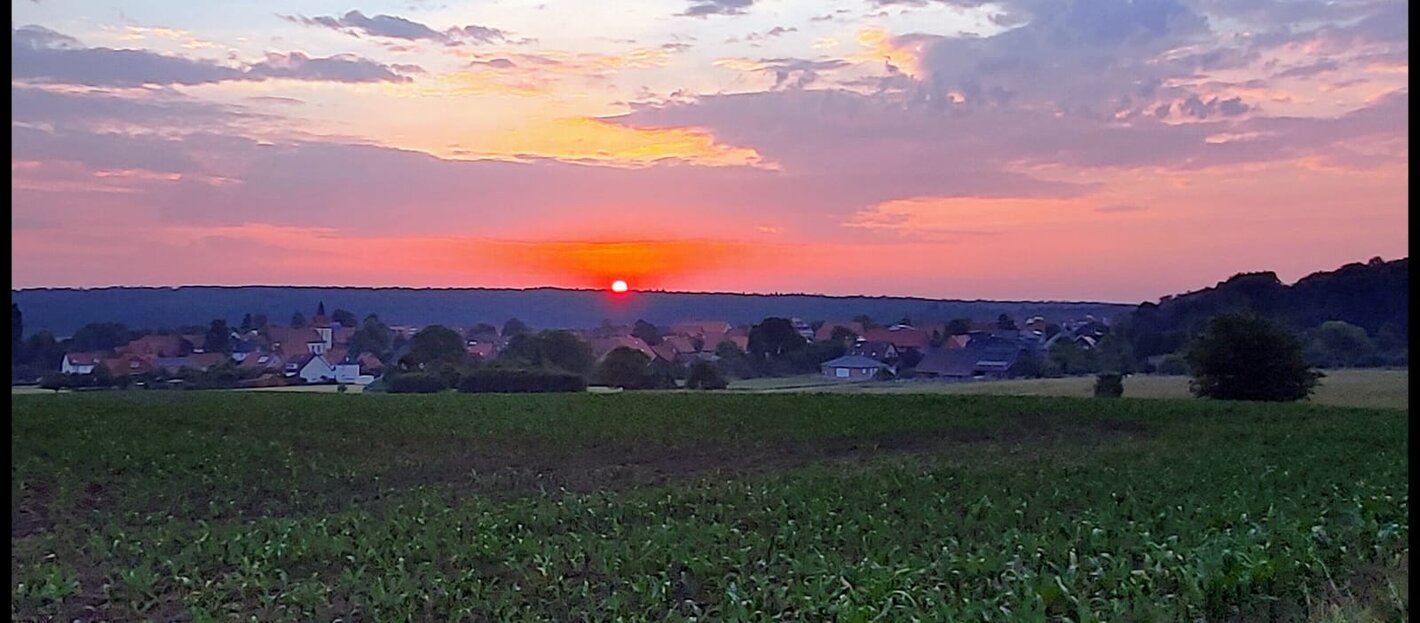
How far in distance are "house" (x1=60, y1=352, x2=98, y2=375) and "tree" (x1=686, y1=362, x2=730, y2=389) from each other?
557 inches

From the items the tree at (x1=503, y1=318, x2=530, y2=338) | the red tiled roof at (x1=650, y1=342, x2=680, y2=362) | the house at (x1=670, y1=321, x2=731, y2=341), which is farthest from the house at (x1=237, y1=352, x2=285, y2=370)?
the red tiled roof at (x1=650, y1=342, x2=680, y2=362)

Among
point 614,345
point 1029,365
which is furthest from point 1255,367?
point 614,345

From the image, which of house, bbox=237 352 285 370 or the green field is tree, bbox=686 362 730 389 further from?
house, bbox=237 352 285 370

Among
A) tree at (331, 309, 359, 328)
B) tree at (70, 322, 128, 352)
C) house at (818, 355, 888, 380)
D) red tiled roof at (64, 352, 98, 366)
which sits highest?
tree at (331, 309, 359, 328)

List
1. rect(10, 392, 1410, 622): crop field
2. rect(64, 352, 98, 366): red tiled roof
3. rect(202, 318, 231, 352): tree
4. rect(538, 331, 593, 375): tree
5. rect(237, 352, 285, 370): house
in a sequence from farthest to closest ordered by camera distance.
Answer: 1. rect(538, 331, 593, 375): tree
2. rect(237, 352, 285, 370): house
3. rect(202, 318, 231, 352): tree
4. rect(64, 352, 98, 366): red tiled roof
5. rect(10, 392, 1410, 622): crop field

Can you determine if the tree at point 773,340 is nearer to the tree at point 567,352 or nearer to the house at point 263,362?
the tree at point 567,352

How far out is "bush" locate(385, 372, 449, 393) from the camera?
27.2 metres

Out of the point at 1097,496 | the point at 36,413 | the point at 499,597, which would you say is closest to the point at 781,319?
the point at 36,413

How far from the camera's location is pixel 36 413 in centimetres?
1844

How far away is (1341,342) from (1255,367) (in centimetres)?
255

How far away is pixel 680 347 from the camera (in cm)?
3095

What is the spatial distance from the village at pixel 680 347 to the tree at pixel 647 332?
3 centimetres

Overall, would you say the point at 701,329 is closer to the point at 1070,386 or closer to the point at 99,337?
the point at 1070,386

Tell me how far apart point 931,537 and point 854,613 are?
319 cm
